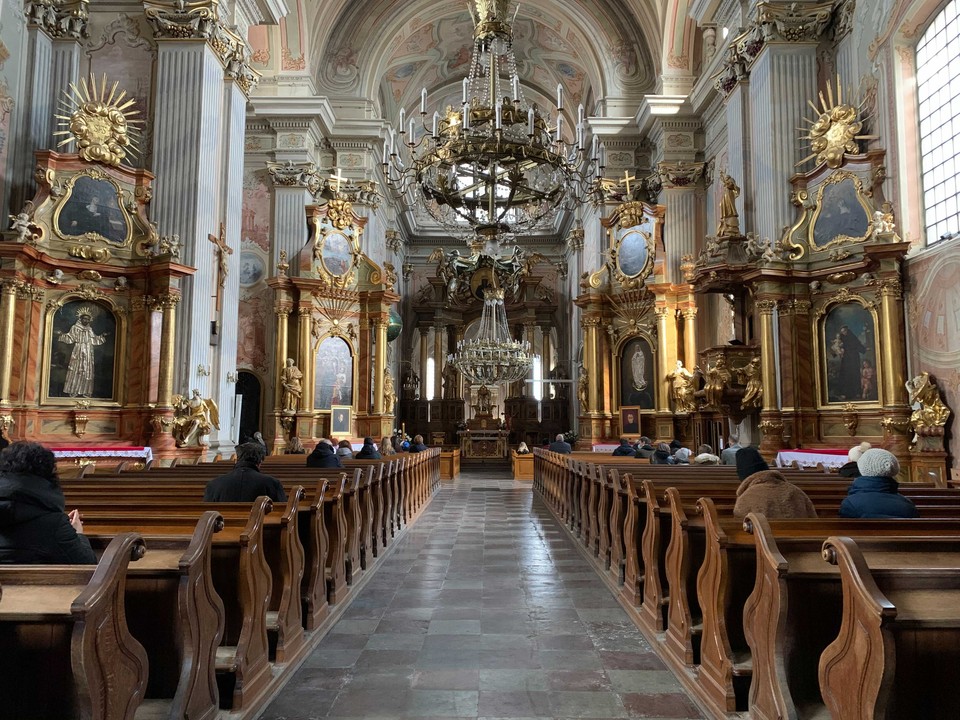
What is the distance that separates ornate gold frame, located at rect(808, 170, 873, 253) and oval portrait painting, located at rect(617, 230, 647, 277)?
280 inches

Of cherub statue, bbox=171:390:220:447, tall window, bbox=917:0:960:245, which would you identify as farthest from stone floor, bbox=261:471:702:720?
tall window, bbox=917:0:960:245

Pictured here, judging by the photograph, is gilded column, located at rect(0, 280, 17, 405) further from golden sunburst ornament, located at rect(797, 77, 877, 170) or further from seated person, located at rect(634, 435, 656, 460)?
golden sunburst ornament, located at rect(797, 77, 877, 170)

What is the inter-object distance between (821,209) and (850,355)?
86.8 inches

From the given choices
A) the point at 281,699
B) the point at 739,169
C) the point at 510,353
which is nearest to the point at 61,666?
the point at 281,699

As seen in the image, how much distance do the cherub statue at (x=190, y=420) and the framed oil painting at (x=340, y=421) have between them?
6992 millimetres

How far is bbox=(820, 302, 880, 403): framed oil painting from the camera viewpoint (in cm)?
934

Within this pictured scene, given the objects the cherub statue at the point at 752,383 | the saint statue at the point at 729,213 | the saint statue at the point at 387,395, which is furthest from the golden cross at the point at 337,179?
the cherub statue at the point at 752,383

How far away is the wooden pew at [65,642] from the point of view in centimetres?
215

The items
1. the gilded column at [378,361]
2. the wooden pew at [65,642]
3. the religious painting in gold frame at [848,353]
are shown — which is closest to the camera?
the wooden pew at [65,642]

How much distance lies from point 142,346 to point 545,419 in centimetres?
1889

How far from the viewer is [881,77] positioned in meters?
9.68

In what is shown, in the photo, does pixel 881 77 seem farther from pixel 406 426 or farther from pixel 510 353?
pixel 406 426

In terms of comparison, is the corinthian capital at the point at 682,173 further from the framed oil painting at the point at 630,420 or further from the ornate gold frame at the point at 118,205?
the ornate gold frame at the point at 118,205

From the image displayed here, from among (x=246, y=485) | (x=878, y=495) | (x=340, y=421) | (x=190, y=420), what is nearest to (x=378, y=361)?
(x=340, y=421)
